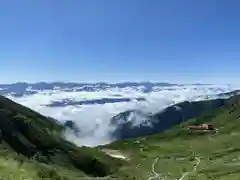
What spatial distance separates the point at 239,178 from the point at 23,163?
105 meters

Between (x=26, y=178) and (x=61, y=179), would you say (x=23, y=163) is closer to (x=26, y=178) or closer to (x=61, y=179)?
(x=61, y=179)

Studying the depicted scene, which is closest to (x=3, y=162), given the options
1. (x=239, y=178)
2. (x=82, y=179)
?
(x=82, y=179)

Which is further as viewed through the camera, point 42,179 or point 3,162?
point 3,162

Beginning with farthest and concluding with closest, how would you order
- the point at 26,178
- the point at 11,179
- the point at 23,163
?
the point at 23,163, the point at 26,178, the point at 11,179

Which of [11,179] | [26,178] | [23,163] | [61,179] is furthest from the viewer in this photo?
[23,163]

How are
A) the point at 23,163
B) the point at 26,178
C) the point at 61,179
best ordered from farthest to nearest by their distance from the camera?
the point at 23,163 < the point at 61,179 < the point at 26,178

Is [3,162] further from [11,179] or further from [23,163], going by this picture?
[11,179]

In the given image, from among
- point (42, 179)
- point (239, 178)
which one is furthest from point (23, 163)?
point (239, 178)

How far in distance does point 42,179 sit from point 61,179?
66.9 ft

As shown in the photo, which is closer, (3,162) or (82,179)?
(3,162)

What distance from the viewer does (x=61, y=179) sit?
174 metres

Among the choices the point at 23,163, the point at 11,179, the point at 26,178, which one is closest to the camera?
the point at 11,179

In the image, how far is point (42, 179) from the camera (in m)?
154

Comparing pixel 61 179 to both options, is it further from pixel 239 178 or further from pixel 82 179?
pixel 239 178
